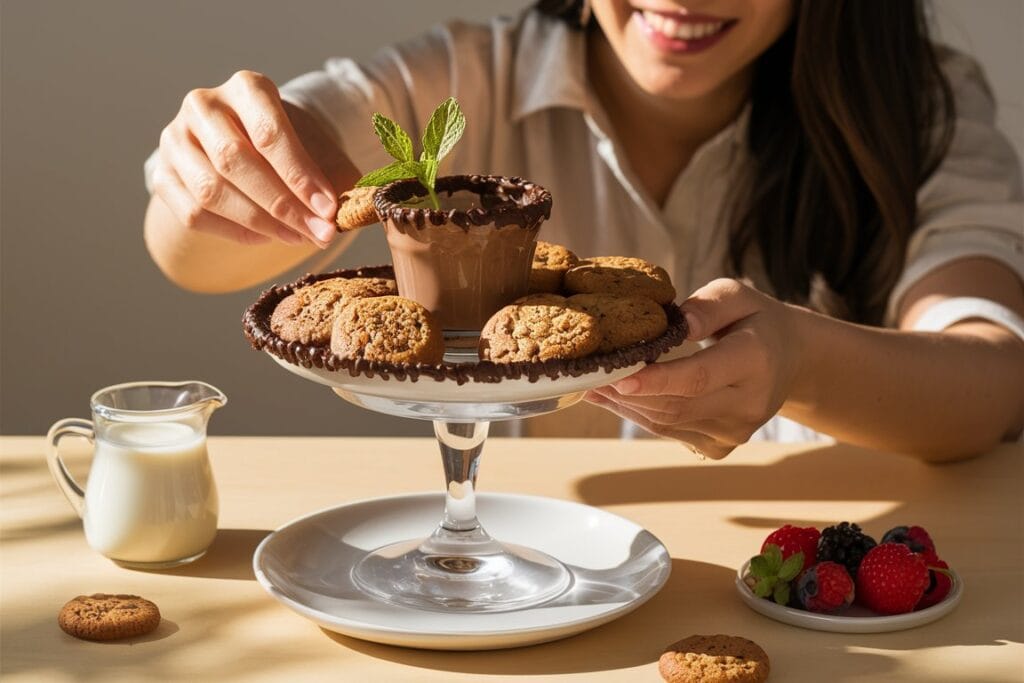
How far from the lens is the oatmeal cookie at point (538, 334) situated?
93cm

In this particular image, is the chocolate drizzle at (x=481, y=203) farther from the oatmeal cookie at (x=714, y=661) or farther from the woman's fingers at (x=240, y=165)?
the oatmeal cookie at (x=714, y=661)

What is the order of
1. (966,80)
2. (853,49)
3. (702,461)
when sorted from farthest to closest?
(966,80) → (853,49) → (702,461)

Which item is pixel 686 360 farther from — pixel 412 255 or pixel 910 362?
pixel 910 362

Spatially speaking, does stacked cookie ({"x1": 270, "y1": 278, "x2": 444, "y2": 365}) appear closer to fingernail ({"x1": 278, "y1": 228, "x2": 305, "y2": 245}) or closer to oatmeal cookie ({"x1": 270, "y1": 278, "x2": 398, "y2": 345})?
oatmeal cookie ({"x1": 270, "y1": 278, "x2": 398, "y2": 345})

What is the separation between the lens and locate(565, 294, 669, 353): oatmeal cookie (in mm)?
982

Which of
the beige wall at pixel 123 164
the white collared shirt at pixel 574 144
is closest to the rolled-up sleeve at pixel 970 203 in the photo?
the white collared shirt at pixel 574 144

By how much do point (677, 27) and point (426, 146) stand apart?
809mm

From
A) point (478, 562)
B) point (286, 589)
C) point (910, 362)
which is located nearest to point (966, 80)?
point (910, 362)

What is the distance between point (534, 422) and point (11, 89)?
5.77 ft

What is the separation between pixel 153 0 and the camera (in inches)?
122

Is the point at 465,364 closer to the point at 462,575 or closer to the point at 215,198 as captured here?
the point at 462,575

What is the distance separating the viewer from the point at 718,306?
1.19 metres

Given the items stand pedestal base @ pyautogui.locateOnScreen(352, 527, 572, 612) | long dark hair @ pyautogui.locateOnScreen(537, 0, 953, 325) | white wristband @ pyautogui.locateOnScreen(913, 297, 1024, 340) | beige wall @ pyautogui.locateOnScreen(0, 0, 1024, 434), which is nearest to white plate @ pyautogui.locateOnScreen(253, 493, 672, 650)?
stand pedestal base @ pyautogui.locateOnScreen(352, 527, 572, 612)

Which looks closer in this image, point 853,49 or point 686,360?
point 686,360
